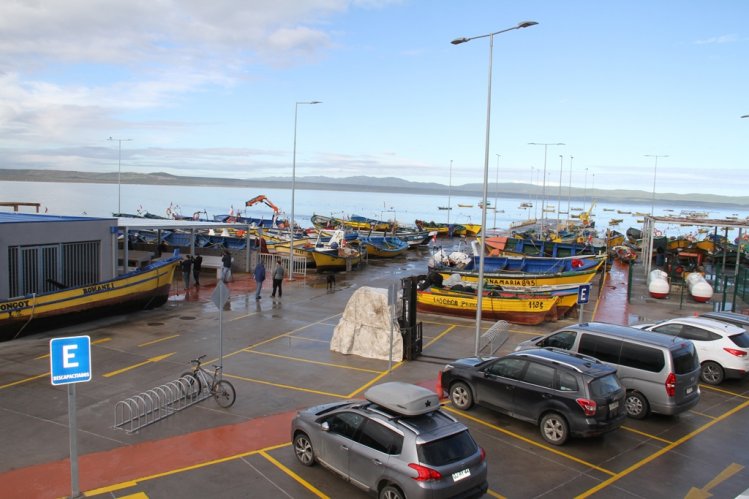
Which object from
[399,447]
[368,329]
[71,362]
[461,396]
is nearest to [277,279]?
[368,329]

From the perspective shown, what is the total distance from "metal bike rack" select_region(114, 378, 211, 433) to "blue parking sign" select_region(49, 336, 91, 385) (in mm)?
3015

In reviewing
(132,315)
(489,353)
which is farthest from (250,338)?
(489,353)

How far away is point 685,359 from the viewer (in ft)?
37.6

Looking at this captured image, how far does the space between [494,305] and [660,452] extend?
11.8 meters

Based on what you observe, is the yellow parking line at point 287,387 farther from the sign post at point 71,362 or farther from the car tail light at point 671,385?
the car tail light at point 671,385

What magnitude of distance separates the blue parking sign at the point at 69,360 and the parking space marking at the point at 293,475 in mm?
3314

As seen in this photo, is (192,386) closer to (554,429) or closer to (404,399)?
(404,399)

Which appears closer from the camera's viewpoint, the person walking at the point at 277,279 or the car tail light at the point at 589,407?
the car tail light at the point at 589,407

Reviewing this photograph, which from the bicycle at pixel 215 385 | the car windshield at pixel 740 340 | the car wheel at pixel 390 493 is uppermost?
the car windshield at pixel 740 340

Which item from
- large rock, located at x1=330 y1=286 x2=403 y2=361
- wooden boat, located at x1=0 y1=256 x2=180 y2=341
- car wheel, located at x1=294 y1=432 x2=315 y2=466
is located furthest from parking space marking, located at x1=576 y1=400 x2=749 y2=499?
wooden boat, located at x1=0 y1=256 x2=180 y2=341

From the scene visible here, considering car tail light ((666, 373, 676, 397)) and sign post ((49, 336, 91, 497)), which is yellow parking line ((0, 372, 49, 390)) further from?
car tail light ((666, 373, 676, 397))

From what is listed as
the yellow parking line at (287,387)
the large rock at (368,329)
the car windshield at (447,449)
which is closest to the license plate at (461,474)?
the car windshield at (447,449)

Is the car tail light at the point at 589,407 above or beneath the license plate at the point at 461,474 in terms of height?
above

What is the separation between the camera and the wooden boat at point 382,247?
45375mm
